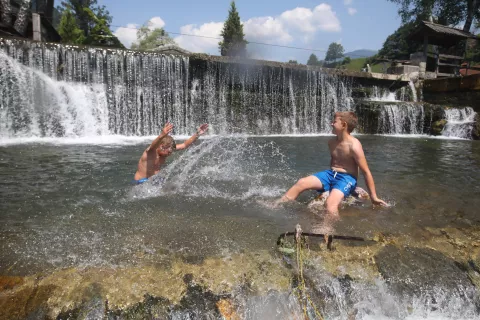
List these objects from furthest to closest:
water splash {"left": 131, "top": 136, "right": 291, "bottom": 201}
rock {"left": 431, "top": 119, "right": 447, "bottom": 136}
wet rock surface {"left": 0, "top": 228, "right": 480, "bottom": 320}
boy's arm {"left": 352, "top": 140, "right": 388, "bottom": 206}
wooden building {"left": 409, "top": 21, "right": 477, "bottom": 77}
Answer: wooden building {"left": 409, "top": 21, "right": 477, "bottom": 77} < rock {"left": 431, "top": 119, "right": 447, "bottom": 136} < water splash {"left": 131, "top": 136, "right": 291, "bottom": 201} < boy's arm {"left": 352, "top": 140, "right": 388, "bottom": 206} < wet rock surface {"left": 0, "top": 228, "right": 480, "bottom": 320}

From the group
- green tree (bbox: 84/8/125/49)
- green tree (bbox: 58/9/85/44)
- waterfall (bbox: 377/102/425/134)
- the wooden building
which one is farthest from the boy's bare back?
green tree (bbox: 58/9/85/44)

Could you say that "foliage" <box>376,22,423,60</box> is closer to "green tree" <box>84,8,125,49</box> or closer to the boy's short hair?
"green tree" <box>84,8,125,49</box>

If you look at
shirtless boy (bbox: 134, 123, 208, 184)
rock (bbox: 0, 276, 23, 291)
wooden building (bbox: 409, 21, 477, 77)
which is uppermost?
wooden building (bbox: 409, 21, 477, 77)

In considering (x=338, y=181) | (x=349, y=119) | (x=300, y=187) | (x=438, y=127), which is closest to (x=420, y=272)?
(x=338, y=181)

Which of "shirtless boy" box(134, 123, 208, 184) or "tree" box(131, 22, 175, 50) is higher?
"tree" box(131, 22, 175, 50)

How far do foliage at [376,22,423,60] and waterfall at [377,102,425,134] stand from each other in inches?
1011

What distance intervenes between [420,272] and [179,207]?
8.91 feet

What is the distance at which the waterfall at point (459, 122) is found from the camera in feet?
47.8

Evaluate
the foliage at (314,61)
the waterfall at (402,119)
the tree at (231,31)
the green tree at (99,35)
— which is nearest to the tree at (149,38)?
Result: the tree at (231,31)

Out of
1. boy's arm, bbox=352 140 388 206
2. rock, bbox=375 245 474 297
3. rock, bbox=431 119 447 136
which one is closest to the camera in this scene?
rock, bbox=375 245 474 297

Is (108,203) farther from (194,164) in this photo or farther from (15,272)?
(194,164)

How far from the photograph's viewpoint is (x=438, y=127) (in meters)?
15.2

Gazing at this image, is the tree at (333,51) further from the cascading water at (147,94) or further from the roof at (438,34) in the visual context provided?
the cascading water at (147,94)

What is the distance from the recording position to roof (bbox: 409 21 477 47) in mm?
20859
